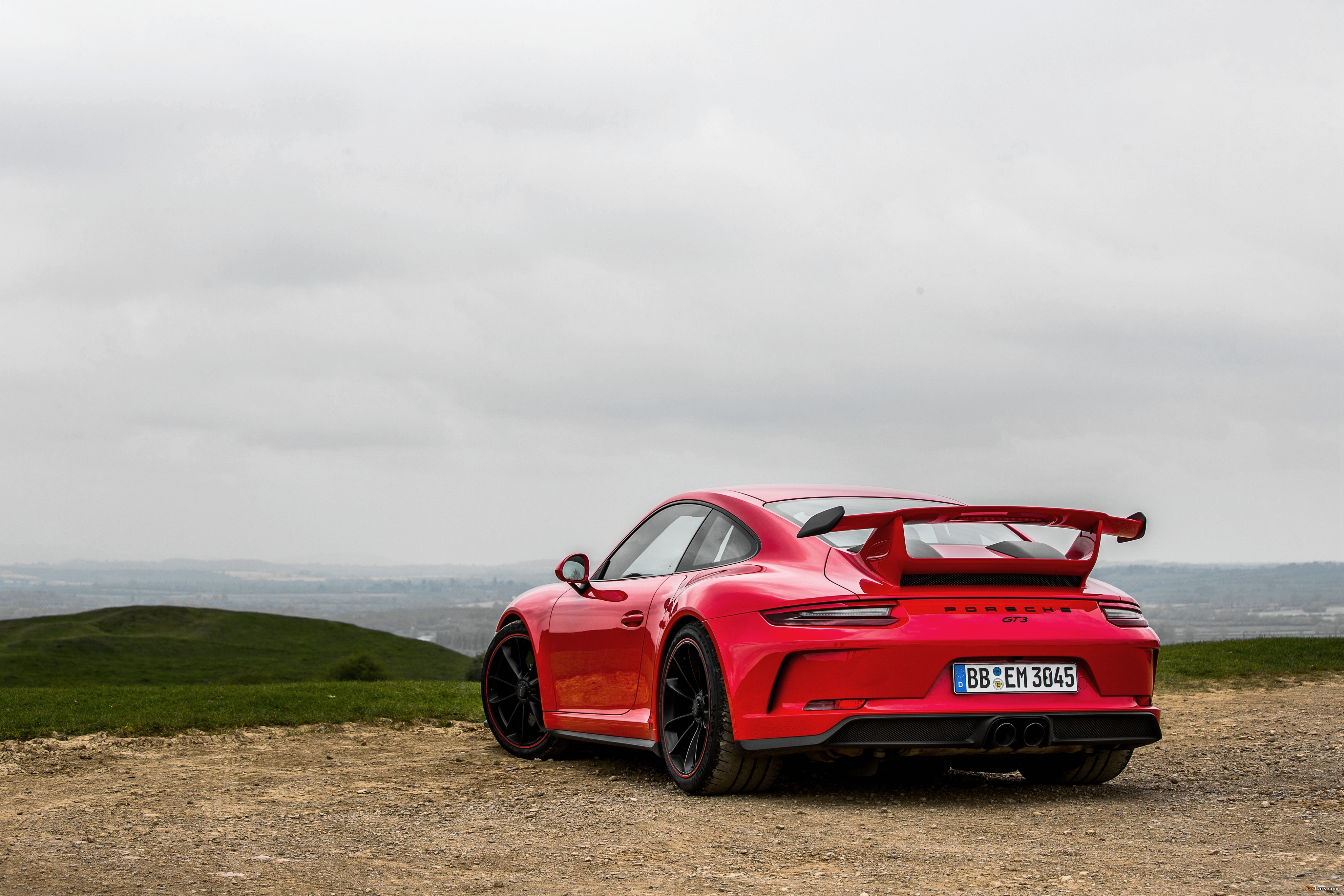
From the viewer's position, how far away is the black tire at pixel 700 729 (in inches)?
201

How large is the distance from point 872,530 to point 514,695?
10.1 ft

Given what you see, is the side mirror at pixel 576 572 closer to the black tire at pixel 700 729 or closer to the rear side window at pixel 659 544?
the rear side window at pixel 659 544

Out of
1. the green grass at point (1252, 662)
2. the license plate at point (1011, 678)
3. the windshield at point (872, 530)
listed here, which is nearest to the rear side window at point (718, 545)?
the windshield at point (872, 530)

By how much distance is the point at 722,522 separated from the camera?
19.3 feet

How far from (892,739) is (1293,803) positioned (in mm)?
1801

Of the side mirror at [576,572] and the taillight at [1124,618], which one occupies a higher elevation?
the side mirror at [576,572]

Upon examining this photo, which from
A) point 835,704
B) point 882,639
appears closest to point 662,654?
point 835,704

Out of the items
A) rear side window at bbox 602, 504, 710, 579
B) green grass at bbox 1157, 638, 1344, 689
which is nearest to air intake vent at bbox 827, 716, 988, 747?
rear side window at bbox 602, 504, 710, 579

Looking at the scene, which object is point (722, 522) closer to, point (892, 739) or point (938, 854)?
point (892, 739)

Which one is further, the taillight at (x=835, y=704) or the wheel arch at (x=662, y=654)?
the wheel arch at (x=662, y=654)

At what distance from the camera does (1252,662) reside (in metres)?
13.8

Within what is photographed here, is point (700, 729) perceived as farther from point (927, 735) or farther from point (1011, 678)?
point (1011, 678)

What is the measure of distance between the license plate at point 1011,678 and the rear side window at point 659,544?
173 cm

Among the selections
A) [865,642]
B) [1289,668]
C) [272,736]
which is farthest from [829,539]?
[1289,668]
